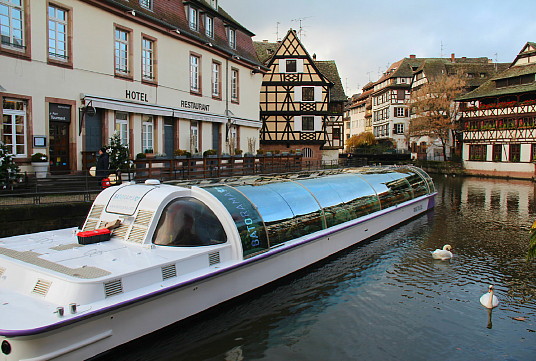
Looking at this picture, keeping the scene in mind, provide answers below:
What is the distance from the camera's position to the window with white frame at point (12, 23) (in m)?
14.3

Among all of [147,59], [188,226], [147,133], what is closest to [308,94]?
[147,59]

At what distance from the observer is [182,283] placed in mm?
6750

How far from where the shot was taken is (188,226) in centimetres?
774

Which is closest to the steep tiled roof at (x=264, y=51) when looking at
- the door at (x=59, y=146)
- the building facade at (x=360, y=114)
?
the door at (x=59, y=146)

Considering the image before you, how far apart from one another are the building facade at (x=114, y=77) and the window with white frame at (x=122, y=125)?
55mm

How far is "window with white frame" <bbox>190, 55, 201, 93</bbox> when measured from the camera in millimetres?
24656

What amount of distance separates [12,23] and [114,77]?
15.4ft

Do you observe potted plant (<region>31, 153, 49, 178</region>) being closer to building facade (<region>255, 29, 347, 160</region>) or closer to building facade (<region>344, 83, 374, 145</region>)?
building facade (<region>255, 29, 347, 160</region>)

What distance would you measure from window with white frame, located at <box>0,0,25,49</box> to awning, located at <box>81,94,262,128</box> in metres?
3.02

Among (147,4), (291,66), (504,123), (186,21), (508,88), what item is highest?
(291,66)

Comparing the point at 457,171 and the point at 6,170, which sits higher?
the point at 6,170

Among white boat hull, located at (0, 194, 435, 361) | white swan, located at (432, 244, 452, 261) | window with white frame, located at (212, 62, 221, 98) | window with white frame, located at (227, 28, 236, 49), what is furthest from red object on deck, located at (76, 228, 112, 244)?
window with white frame, located at (227, 28, 236, 49)

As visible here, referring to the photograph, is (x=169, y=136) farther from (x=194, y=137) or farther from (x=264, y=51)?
(x=264, y=51)

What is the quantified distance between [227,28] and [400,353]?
25.3 m
